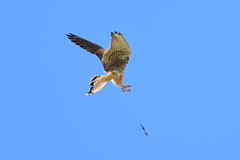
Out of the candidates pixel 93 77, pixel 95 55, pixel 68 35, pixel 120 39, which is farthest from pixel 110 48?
pixel 68 35

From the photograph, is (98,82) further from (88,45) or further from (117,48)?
(88,45)

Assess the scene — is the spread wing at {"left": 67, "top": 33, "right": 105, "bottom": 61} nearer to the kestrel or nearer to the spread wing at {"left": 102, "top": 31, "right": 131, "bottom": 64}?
the kestrel

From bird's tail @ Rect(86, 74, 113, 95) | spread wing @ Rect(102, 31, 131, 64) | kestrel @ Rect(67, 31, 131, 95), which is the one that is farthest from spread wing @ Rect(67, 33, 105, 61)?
spread wing @ Rect(102, 31, 131, 64)

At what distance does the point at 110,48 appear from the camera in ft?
30.1

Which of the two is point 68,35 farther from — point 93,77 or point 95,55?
point 93,77

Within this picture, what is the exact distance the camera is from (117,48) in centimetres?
917

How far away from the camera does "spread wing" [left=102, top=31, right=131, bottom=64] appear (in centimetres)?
877

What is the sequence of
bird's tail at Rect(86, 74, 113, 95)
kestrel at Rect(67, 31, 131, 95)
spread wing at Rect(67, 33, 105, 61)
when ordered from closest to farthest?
kestrel at Rect(67, 31, 131, 95) → bird's tail at Rect(86, 74, 113, 95) → spread wing at Rect(67, 33, 105, 61)

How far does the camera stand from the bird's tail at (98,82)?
991 cm

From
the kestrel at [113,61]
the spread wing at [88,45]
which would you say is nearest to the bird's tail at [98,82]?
the kestrel at [113,61]

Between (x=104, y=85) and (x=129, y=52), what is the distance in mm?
1504

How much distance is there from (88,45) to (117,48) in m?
2.71

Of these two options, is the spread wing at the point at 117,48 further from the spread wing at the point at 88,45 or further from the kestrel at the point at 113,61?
the spread wing at the point at 88,45

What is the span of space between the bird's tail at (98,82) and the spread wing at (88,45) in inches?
45.7
